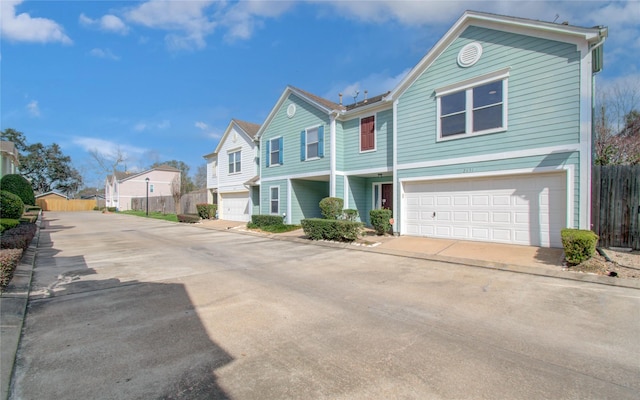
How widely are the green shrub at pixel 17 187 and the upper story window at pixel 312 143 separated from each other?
16.7 meters

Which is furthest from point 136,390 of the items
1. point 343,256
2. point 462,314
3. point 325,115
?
point 325,115

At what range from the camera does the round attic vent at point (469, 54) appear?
10.1 meters

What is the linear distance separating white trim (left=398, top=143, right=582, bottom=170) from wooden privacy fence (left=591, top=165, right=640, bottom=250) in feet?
3.52

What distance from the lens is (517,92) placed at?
9297 mm

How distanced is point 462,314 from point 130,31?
15.5m

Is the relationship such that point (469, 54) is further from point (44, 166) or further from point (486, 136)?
point (44, 166)

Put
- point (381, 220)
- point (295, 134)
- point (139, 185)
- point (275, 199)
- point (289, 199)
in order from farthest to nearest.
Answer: point (139, 185) → point (275, 199) → point (289, 199) → point (295, 134) → point (381, 220)

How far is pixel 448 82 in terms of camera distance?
1070 cm

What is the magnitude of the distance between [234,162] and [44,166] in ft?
186

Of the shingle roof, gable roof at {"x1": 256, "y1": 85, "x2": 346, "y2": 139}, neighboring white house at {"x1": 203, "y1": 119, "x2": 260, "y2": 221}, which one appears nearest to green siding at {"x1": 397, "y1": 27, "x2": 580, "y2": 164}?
gable roof at {"x1": 256, "y1": 85, "x2": 346, "y2": 139}

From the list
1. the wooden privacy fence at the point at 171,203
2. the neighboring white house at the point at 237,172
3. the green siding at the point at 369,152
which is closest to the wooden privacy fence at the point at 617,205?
the green siding at the point at 369,152

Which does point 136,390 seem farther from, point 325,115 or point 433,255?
point 325,115

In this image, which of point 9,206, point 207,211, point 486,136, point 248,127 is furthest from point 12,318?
point 207,211

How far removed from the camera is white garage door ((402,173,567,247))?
28.8 ft
